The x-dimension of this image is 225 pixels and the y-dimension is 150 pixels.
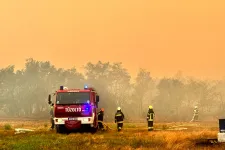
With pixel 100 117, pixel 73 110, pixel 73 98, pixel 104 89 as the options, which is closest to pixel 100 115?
pixel 100 117

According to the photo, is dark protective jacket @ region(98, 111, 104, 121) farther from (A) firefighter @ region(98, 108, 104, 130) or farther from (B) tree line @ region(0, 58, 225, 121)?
(B) tree line @ region(0, 58, 225, 121)

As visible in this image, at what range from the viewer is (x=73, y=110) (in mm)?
24016

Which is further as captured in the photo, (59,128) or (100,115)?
(100,115)

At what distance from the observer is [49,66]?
101 metres

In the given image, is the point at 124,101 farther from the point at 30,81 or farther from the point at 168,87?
the point at 30,81

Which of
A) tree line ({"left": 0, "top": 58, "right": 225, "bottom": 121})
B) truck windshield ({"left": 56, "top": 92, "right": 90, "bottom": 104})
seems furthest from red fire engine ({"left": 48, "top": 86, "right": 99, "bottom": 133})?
tree line ({"left": 0, "top": 58, "right": 225, "bottom": 121})

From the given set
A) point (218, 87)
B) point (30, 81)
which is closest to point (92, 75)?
point (30, 81)

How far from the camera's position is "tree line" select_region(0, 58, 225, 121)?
9094 centimetres

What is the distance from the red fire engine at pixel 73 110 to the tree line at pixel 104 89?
5761 cm

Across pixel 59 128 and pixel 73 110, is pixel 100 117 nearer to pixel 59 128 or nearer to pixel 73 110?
pixel 73 110

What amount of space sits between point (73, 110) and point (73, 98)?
0.80m

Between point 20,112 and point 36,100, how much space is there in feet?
18.9

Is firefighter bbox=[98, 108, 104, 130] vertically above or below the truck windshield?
below

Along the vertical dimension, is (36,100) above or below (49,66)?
below
